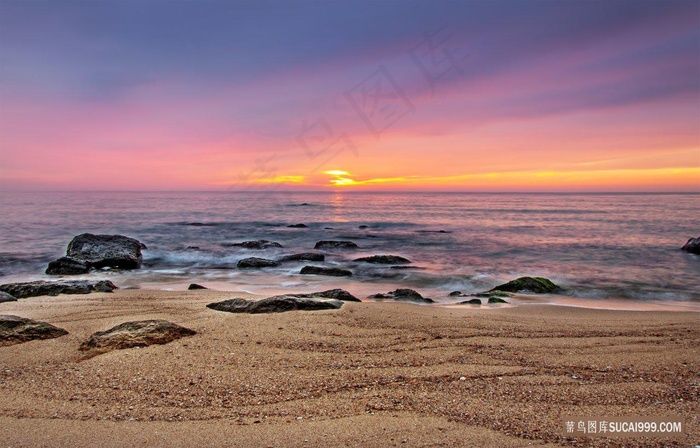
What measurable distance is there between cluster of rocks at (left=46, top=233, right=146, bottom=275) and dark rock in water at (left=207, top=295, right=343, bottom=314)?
945cm

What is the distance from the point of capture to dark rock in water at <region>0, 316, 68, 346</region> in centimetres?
549

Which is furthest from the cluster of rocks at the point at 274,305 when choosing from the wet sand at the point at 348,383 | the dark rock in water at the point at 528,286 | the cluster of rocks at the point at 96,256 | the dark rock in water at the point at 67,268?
the cluster of rocks at the point at 96,256

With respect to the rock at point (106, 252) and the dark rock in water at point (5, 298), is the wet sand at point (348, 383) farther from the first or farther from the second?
the rock at point (106, 252)

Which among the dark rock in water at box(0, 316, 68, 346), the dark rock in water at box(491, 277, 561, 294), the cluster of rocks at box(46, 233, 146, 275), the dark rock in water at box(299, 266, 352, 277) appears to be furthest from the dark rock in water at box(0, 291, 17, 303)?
the dark rock in water at box(491, 277, 561, 294)

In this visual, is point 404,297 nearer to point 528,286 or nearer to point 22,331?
point 528,286

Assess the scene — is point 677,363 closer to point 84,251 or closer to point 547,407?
point 547,407

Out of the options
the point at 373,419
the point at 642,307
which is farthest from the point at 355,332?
the point at 642,307

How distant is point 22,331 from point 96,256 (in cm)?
1146

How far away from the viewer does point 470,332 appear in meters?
6.23

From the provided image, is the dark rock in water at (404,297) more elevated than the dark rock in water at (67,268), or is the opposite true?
the dark rock in water at (404,297)

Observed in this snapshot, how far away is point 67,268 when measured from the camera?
1440 centimetres

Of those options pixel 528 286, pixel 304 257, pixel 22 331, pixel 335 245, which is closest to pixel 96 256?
pixel 304 257

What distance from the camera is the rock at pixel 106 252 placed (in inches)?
612

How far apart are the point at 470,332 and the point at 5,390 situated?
5390mm
